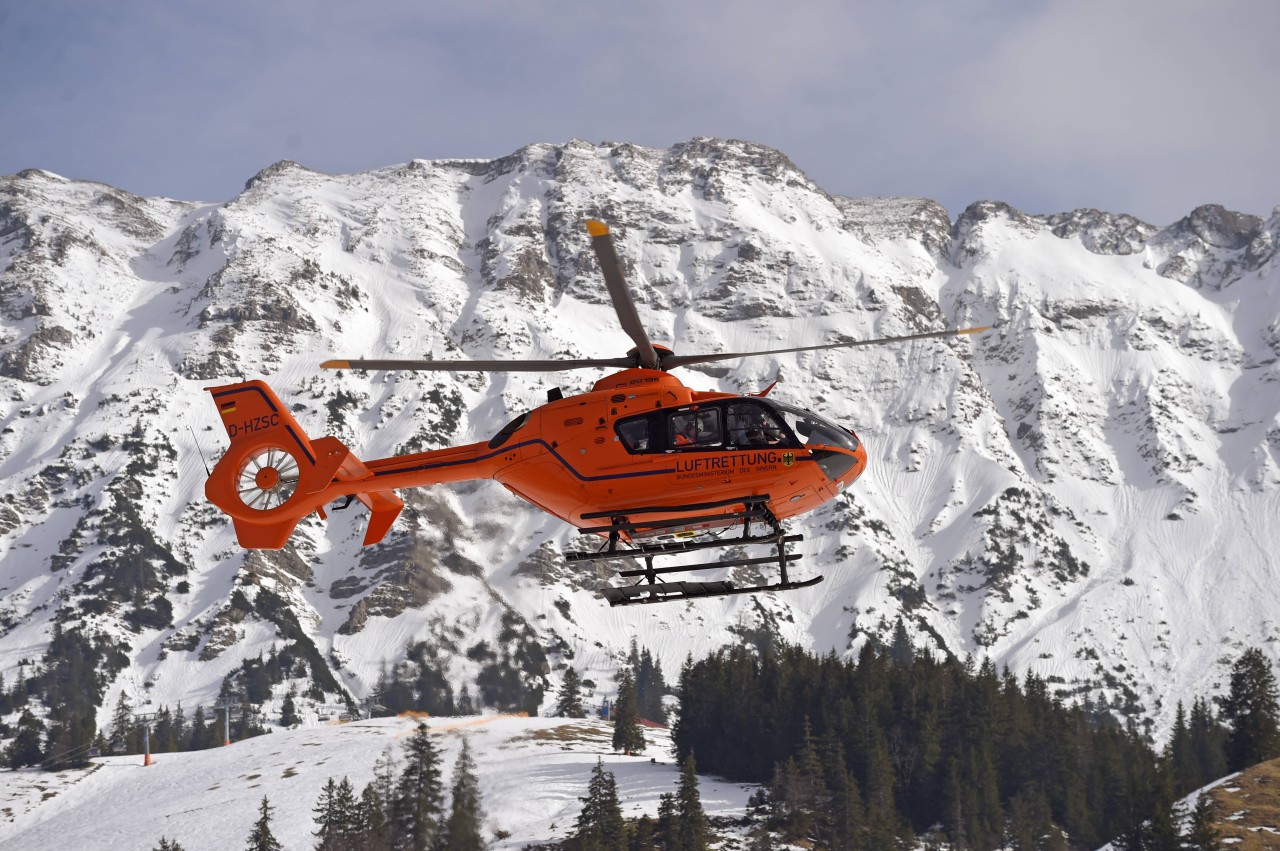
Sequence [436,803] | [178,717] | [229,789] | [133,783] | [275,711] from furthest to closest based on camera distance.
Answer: [275,711], [178,717], [133,783], [229,789], [436,803]

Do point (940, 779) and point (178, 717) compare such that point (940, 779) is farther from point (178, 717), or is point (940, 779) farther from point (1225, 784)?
point (178, 717)

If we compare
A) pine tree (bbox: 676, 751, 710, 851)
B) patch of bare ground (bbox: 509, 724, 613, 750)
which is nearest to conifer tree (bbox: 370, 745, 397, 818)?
patch of bare ground (bbox: 509, 724, 613, 750)

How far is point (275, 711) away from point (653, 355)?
150323 millimetres

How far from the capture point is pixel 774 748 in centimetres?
9556

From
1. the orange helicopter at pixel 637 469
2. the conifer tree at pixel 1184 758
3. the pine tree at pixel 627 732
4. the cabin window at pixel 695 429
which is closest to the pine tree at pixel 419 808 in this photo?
the orange helicopter at pixel 637 469

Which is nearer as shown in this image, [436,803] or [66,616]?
[436,803]

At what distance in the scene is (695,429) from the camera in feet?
85.3

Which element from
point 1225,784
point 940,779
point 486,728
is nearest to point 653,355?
point 1225,784

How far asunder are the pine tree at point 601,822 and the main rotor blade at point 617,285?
1704 inches

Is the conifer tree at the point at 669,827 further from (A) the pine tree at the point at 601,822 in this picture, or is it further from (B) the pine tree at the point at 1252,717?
(B) the pine tree at the point at 1252,717

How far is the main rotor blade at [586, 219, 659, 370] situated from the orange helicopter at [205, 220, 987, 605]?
0.21 feet

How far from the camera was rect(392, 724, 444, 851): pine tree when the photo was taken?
53.6 m

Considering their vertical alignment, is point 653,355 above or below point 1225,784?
above

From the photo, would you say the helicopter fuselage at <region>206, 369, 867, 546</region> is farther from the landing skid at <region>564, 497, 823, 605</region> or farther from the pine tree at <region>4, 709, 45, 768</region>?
the pine tree at <region>4, 709, 45, 768</region>
